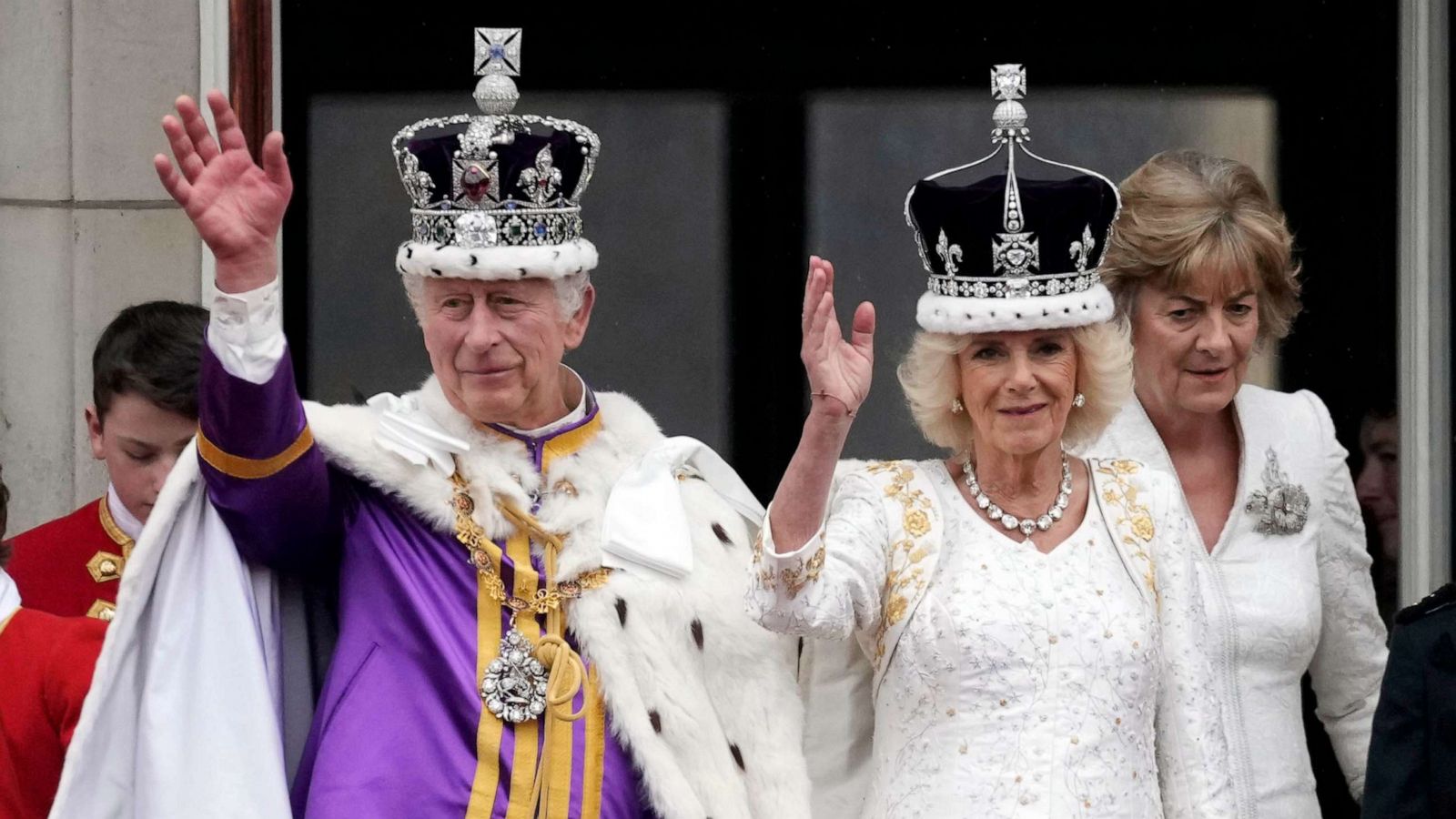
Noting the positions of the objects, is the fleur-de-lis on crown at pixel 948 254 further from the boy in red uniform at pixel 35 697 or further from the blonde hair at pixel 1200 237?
the boy in red uniform at pixel 35 697

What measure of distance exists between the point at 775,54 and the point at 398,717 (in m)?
2.35

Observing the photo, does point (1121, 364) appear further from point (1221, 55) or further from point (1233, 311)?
point (1221, 55)

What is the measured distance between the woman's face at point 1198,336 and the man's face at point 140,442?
5.56ft

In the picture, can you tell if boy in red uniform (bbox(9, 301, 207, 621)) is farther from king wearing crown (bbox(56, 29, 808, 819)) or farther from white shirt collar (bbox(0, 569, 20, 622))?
white shirt collar (bbox(0, 569, 20, 622))

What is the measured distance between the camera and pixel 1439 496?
534 centimetres

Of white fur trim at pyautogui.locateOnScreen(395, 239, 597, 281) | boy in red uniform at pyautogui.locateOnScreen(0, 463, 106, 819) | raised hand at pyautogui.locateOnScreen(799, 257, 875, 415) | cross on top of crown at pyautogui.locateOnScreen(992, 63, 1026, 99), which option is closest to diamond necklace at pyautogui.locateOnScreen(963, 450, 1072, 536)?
raised hand at pyautogui.locateOnScreen(799, 257, 875, 415)

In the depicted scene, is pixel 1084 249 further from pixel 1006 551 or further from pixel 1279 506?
pixel 1279 506

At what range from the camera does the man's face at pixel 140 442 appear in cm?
392

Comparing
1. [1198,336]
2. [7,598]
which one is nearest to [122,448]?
[7,598]

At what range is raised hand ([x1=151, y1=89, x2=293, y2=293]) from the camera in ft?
11.3

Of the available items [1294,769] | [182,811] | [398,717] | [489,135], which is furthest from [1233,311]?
[182,811]

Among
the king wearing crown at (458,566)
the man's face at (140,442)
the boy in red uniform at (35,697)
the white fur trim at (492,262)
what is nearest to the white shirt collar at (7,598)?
the boy in red uniform at (35,697)

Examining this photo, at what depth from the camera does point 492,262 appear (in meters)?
3.70

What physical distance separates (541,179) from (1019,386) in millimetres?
846
